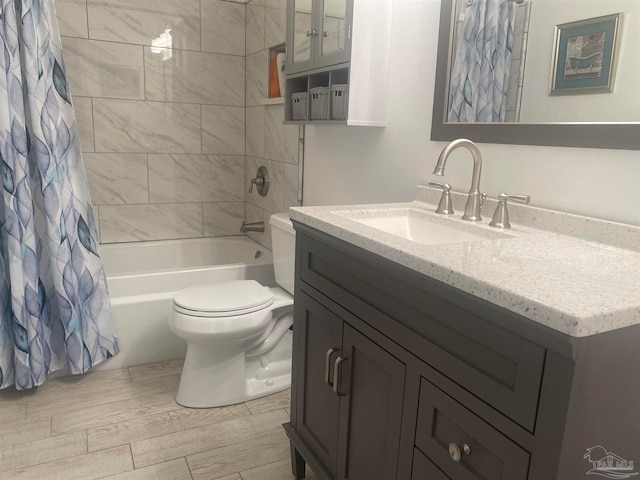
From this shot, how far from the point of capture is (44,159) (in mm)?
2064

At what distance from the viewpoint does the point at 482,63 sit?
5.03 ft

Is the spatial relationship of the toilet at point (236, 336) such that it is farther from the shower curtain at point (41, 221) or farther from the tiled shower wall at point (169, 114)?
the tiled shower wall at point (169, 114)

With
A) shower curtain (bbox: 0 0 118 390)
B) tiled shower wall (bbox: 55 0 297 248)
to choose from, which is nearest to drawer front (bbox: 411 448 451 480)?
shower curtain (bbox: 0 0 118 390)

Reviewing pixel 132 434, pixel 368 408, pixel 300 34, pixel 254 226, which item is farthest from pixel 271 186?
pixel 368 408

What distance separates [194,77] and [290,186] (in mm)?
1079

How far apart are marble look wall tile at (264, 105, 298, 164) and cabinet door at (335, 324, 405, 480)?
158cm

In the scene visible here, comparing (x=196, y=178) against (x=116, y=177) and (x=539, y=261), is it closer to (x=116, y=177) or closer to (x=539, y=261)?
(x=116, y=177)

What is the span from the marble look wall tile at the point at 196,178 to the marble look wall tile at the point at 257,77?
0.44m

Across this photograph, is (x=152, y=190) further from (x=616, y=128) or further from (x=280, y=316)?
(x=616, y=128)

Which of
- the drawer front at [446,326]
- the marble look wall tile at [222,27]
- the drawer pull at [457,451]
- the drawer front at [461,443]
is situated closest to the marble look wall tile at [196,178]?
the marble look wall tile at [222,27]

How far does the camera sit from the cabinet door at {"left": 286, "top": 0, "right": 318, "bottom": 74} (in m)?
2.04

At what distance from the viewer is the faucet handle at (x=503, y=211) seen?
136 centimetres

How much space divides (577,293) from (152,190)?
9.50ft

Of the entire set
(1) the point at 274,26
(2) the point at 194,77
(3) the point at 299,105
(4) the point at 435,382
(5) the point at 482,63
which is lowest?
(4) the point at 435,382
